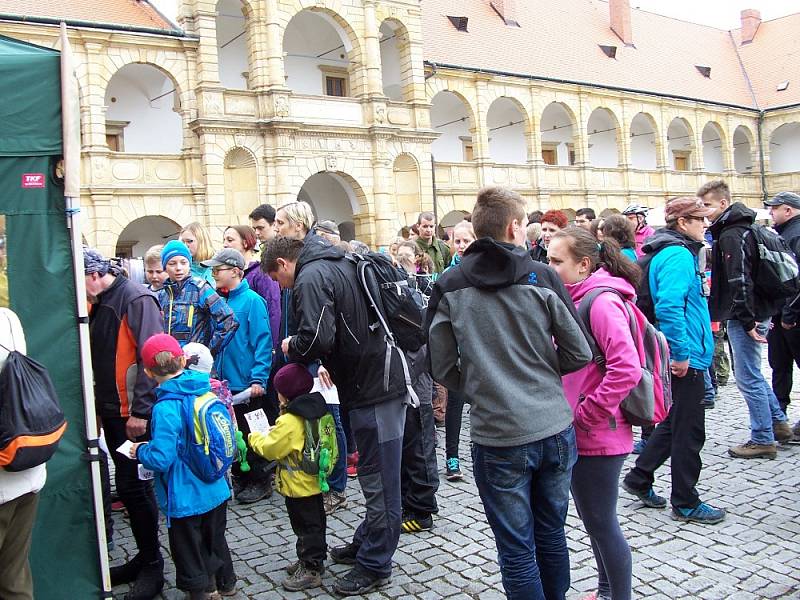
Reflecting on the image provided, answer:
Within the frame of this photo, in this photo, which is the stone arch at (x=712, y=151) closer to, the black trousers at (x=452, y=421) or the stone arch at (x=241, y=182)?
the stone arch at (x=241, y=182)

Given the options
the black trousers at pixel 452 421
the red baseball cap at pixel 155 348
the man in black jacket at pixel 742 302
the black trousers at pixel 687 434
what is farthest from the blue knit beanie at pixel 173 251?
the man in black jacket at pixel 742 302

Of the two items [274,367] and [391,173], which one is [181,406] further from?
[391,173]

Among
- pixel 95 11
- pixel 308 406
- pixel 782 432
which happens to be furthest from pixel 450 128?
pixel 308 406

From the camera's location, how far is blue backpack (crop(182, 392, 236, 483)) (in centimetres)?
397

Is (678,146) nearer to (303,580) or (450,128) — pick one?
(450,128)

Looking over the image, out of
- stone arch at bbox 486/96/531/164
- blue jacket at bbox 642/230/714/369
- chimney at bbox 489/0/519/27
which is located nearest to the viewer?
blue jacket at bbox 642/230/714/369

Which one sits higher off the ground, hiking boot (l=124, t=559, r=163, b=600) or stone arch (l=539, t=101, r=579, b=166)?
stone arch (l=539, t=101, r=579, b=166)

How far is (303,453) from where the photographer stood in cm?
432

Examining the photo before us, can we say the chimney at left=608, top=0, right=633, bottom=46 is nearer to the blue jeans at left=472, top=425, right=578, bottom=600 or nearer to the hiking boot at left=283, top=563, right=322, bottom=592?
the hiking boot at left=283, top=563, right=322, bottom=592

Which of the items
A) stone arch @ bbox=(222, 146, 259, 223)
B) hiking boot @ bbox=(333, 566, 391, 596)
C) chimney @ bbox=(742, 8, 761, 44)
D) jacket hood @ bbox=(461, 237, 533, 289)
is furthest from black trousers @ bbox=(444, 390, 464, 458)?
chimney @ bbox=(742, 8, 761, 44)

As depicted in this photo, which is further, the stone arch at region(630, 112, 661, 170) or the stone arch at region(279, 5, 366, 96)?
the stone arch at region(630, 112, 661, 170)

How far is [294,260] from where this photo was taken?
4.40 metres

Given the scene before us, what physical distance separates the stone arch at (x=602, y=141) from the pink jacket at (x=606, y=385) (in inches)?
1264

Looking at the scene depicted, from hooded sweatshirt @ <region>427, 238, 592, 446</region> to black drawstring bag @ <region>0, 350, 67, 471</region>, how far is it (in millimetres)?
1723
